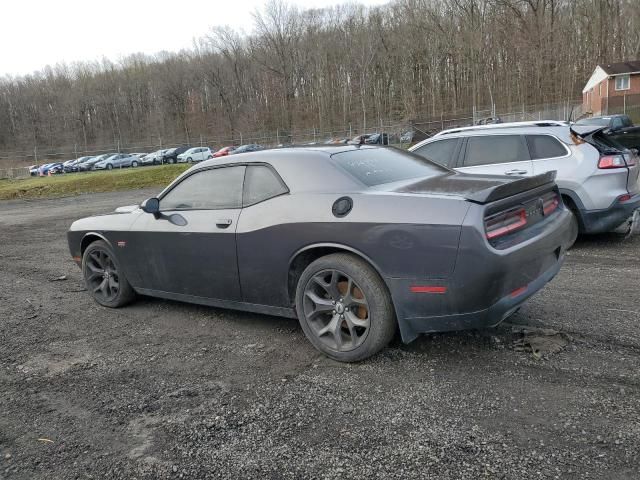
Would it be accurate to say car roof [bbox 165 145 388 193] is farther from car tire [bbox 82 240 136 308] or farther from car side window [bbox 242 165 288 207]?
car tire [bbox 82 240 136 308]

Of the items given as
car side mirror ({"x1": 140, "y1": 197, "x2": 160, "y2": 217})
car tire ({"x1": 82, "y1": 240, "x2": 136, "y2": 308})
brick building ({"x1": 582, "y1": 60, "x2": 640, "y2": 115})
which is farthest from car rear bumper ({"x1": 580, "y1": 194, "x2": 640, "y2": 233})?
brick building ({"x1": 582, "y1": 60, "x2": 640, "y2": 115})

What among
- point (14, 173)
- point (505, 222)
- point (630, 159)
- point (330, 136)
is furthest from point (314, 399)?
point (330, 136)

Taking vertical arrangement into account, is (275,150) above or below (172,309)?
above

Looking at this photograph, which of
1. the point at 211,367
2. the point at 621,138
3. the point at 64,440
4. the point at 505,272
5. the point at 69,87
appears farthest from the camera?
the point at 69,87

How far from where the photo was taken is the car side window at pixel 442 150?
7.72 meters

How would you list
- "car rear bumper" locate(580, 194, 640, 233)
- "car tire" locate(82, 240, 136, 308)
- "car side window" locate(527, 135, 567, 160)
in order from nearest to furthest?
"car tire" locate(82, 240, 136, 308) → "car rear bumper" locate(580, 194, 640, 233) → "car side window" locate(527, 135, 567, 160)

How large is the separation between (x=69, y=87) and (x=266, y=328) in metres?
107

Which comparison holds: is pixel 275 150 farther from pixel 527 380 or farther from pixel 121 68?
pixel 121 68

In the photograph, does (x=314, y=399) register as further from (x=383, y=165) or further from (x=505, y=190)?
(x=383, y=165)

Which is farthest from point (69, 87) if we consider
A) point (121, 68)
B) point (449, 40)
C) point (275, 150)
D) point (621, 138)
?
point (275, 150)

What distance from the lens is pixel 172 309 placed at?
5.32 metres

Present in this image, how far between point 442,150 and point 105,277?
5019mm

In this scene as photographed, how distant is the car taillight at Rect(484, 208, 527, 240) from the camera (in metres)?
3.26

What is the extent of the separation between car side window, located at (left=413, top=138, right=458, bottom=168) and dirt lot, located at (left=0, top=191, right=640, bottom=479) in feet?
10.2
